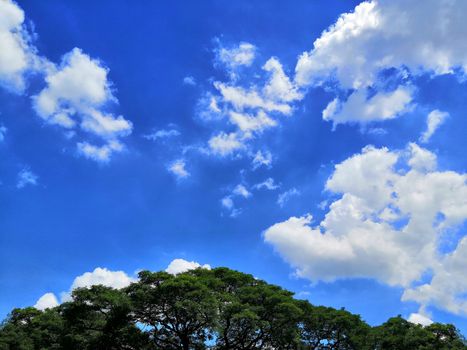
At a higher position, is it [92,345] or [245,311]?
[245,311]

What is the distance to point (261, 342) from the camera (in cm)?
3947

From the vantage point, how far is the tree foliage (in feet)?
113

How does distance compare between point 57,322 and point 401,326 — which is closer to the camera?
point 57,322

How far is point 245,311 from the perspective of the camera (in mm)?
34188

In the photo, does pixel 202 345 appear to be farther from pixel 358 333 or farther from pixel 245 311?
pixel 358 333

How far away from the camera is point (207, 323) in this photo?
34375 mm

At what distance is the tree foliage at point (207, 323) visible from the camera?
1352 inches

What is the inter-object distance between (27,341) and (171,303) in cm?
1499

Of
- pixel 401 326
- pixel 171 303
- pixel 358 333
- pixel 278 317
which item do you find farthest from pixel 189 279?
pixel 401 326

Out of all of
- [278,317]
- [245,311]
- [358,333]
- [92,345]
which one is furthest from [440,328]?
[92,345]

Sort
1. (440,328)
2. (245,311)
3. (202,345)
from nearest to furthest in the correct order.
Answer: (245,311) < (202,345) < (440,328)

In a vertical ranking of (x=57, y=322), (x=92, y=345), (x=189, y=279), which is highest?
(x=189, y=279)

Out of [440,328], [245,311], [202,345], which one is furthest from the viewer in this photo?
[440,328]

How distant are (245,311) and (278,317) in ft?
15.3
